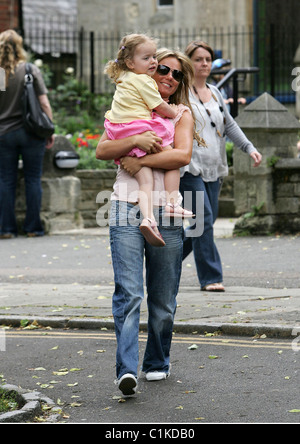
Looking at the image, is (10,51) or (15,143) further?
(15,143)

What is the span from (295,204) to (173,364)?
6.62 metres

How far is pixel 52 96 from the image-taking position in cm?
2147

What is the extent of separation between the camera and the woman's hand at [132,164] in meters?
5.72

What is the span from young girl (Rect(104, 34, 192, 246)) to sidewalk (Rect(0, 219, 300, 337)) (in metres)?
1.90

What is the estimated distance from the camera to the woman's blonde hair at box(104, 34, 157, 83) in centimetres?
566

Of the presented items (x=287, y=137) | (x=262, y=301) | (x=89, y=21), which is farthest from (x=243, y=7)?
(x=262, y=301)

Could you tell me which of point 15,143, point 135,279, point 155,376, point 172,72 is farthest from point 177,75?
point 15,143

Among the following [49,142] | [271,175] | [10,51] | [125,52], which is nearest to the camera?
[125,52]

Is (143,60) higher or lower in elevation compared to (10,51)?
lower

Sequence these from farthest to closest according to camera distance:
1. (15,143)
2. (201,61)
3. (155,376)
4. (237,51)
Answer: (237,51) < (15,143) < (201,61) < (155,376)

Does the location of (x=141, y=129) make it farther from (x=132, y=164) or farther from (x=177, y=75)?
(x=177, y=75)

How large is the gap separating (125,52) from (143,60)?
0.11 metres

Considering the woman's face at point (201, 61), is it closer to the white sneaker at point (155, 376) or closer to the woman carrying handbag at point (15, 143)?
the white sneaker at point (155, 376)

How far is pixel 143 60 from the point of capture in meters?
5.69
